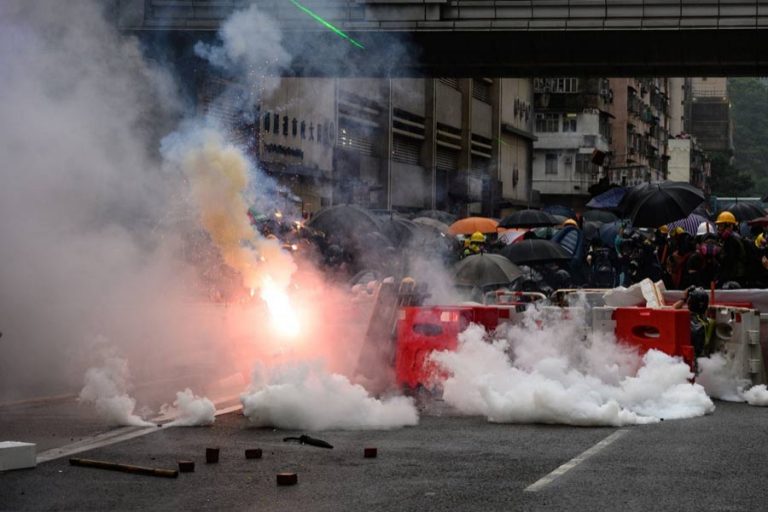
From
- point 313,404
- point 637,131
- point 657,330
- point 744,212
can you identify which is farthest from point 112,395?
point 637,131

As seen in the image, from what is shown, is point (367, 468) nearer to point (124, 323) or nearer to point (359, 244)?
point (124, 323)

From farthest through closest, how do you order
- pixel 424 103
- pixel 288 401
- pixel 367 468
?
pixel 424 103 → pixel 288 401 → pixel 367 468

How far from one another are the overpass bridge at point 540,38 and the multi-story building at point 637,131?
6080 centimetres

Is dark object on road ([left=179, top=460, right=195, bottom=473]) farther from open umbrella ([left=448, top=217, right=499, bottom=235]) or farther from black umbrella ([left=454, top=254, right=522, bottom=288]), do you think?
open umbrella ([left=448, top=217, right=499, bottom=235])

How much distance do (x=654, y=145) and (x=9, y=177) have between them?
106m

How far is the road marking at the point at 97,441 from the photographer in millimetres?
9266

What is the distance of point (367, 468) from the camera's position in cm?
881

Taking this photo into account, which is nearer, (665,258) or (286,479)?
(286,479)

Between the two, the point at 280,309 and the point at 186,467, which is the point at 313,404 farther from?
the point at 280,309

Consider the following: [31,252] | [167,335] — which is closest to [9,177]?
[31,252]

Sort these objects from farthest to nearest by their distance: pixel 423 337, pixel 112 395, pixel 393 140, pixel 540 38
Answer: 1. pixel 393 140
2. pixel 540 38
3. pixel 423 337
4. pixel 112 395

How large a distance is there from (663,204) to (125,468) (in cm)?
1567

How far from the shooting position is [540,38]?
1126 inches

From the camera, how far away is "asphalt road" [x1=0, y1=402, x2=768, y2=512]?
7621 mm
